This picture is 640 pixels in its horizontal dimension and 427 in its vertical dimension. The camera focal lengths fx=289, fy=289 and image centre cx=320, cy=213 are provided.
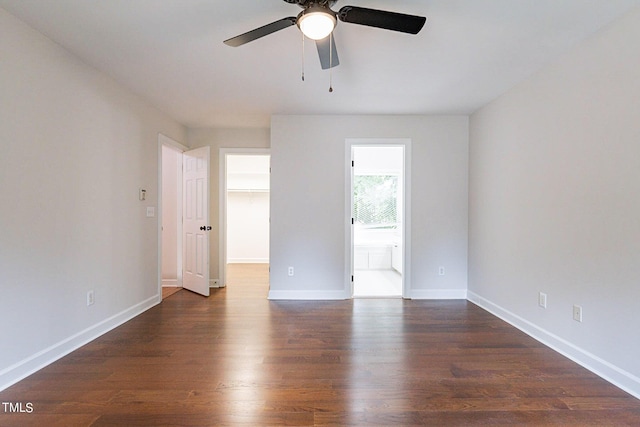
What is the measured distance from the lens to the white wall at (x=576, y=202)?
188 centimetres

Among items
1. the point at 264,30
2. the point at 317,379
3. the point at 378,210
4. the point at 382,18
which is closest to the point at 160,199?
the point at 264,30

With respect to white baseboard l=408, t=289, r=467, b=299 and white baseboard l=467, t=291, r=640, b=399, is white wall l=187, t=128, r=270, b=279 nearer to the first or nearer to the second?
white baseboard l=408, t=289, r=467, b=299

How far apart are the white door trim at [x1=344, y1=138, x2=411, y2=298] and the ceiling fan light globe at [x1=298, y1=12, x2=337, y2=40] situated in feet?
7.47

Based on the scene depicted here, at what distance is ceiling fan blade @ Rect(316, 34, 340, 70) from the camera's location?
1.89m

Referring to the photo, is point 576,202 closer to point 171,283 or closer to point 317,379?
point 317,379

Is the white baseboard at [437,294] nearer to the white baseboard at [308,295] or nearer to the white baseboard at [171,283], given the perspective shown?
the white baseboard at [308,295]

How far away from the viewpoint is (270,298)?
384 cm

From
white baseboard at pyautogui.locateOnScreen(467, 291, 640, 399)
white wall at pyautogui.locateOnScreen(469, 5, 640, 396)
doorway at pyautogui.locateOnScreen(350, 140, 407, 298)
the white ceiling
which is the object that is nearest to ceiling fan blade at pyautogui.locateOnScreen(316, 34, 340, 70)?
the white ceiling

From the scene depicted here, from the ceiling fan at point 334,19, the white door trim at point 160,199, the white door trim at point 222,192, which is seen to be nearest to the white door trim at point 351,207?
the white door trim at point 222,192

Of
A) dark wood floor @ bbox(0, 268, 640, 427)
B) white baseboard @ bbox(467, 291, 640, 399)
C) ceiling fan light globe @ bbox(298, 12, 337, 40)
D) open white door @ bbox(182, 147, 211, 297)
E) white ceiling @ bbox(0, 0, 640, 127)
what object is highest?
white ceiling @ bbox(0, 0, 640, 127)

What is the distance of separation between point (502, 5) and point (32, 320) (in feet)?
12.5

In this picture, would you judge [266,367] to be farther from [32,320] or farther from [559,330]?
[559,330]

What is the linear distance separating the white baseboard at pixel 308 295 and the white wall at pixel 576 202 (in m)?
1.81

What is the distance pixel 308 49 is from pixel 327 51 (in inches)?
16.0
